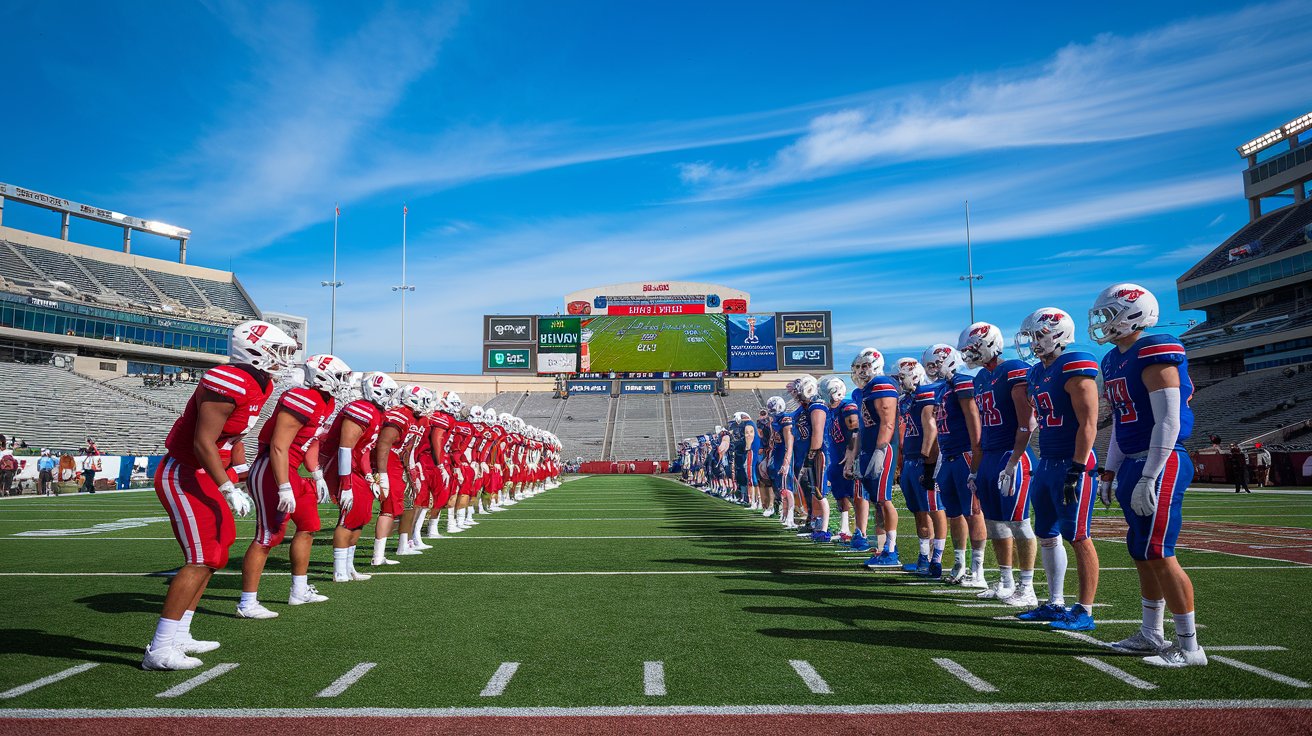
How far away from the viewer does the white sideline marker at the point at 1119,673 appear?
→ 4.07 m

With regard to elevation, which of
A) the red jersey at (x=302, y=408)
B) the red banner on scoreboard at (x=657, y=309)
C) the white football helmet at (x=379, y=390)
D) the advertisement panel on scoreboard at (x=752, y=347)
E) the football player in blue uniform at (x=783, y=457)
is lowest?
the football player in blue uniform at (x=783, y=457)

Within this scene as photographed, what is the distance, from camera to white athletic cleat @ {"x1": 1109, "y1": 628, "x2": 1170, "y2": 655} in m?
4.68

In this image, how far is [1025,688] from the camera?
13.2ft

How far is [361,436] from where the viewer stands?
25.5 feet

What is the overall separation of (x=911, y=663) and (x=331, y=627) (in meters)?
3.86

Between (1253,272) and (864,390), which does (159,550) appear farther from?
(1253,272)

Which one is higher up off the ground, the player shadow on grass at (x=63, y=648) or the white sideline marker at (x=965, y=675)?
the player shadow on grass at (x=63, y=648)

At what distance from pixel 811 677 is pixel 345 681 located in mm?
2438

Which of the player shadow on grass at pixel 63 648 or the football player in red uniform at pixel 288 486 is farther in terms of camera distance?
the football player in red uniform at pixel 288 486

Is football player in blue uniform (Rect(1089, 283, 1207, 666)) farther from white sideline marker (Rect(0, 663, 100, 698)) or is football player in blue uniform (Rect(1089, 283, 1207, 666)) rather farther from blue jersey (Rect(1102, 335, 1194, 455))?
white sideline marker (Rect(0, 663, 100, 698))

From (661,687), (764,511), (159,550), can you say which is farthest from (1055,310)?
(764,511)

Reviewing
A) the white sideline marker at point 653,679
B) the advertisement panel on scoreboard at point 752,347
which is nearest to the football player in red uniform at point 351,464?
the white sideline marker at point 653,679

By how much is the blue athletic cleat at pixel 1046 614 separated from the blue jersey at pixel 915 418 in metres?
2.20

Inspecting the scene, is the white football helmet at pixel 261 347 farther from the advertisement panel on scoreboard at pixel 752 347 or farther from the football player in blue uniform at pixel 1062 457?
the advertisement panel on scoreboard at pixel 752 347
